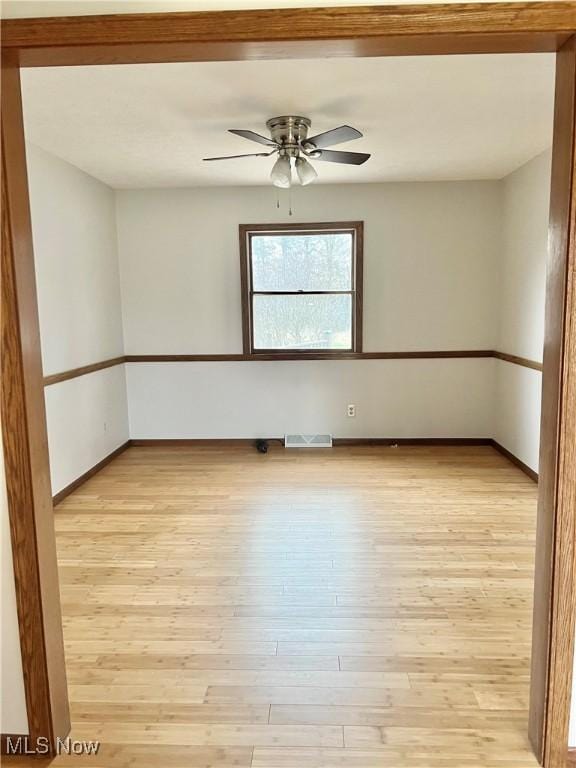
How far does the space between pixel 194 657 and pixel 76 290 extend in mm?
3084

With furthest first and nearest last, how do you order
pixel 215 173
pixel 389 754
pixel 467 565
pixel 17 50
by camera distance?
pixel 215 173 < pixel 467 565 < pixel 389 754 < pixel 17 50

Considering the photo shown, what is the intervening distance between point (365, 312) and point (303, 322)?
62 centimetres

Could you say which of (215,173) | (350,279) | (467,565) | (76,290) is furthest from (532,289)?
(76,290)

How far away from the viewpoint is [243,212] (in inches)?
194

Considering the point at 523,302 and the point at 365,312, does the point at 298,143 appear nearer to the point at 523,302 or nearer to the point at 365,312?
the point at 365,312

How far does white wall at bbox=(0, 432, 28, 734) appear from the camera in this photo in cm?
152

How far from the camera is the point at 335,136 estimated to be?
2924mm

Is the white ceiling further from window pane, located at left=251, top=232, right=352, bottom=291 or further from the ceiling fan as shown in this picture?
window pane, located at left=251, top=232, right=352, bottom=291

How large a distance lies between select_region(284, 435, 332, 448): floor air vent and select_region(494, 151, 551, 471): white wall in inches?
65.4

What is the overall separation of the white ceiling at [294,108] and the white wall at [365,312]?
2.26ft

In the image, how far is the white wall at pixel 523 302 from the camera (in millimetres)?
3977

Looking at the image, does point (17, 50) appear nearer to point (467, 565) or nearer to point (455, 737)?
point (455, 737)

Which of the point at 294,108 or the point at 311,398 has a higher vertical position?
the point at 294,108

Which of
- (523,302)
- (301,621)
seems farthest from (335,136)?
(301,621)
